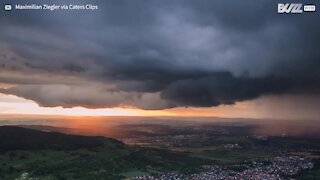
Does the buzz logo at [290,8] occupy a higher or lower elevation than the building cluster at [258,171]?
higher

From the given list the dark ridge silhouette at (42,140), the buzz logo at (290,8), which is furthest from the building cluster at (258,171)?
the buzz logo at (290,8)

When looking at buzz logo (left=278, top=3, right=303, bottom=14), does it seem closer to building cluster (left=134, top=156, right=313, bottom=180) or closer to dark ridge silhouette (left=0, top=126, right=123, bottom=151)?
building cluster (left=134, top=156, right=313, bottom=180)

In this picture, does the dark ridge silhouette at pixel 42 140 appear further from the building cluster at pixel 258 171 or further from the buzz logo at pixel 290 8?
the buzz logo at pixel 290 8

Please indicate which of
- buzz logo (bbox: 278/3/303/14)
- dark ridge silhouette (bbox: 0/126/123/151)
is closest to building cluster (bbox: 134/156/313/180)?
dark ridge silhouette (bbox: 0/126/123/151)

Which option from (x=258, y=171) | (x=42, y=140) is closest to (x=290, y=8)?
(x=258, y=171)

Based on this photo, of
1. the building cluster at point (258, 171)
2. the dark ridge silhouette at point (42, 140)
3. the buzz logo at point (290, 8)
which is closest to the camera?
the buzz logo at point (290, 8)

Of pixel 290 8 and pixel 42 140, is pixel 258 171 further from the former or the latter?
pixel 42 140
